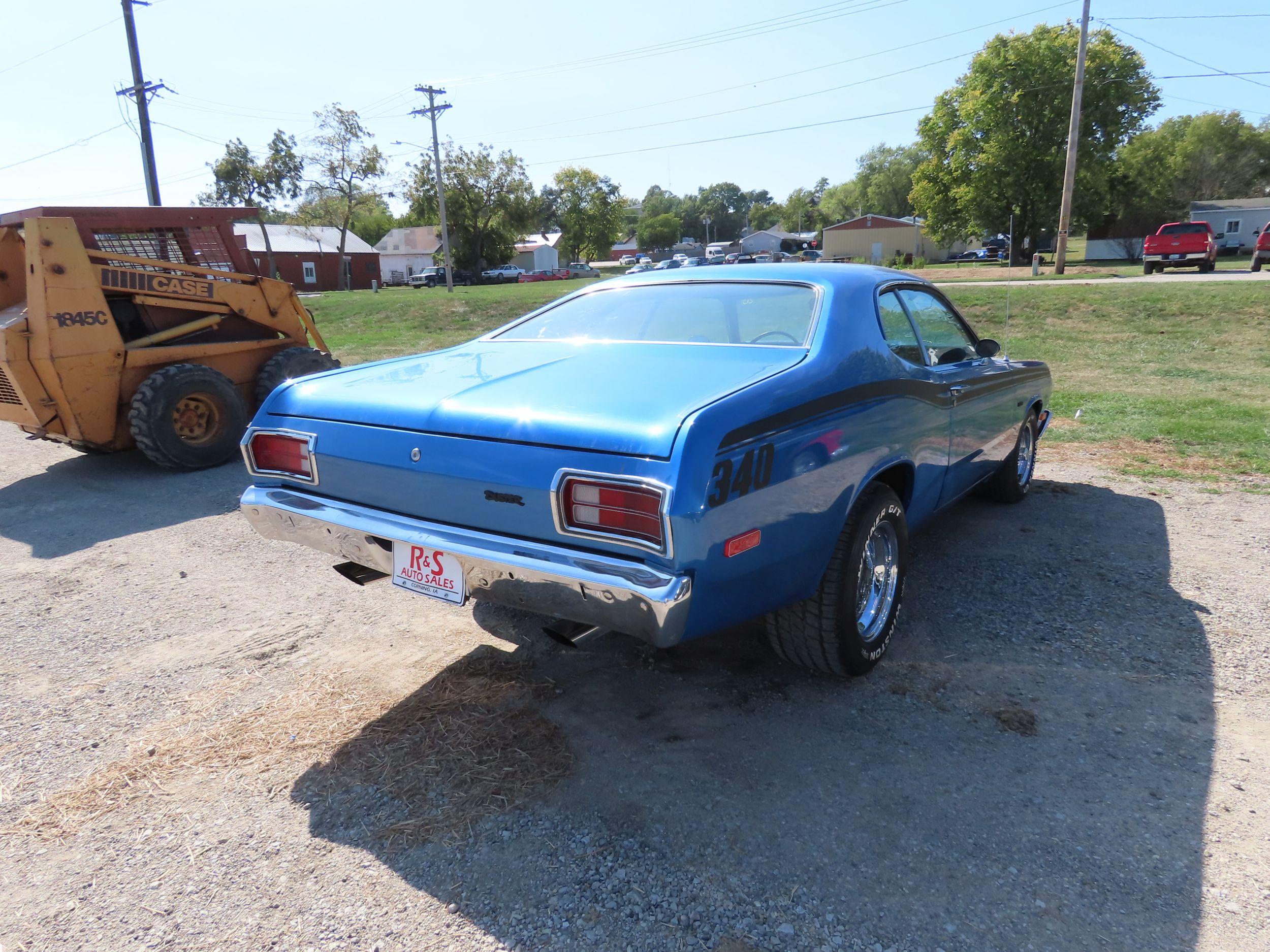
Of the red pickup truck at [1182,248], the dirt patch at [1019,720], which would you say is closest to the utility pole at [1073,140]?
the red pickup truck at [1182,248]

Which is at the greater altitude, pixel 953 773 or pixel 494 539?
pixel 494 539

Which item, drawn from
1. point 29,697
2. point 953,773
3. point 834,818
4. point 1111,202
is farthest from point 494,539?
point 1111,202

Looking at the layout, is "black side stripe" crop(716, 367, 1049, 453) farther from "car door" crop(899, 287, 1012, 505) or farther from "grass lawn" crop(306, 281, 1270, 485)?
"grass lawn" crop(306, 281, 1270, 485)

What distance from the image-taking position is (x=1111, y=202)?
44.1 m

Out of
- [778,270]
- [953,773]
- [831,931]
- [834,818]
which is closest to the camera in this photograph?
[831,931]

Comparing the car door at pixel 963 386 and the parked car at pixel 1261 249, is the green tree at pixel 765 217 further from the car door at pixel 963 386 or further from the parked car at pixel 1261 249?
the car door at pixel 963 386

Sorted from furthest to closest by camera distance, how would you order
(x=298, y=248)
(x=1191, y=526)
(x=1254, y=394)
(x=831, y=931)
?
1. (x=298, y=248)
2. (x=1254, y=394)
3. (x=1191, y=526)
4. (x=831, y=931)

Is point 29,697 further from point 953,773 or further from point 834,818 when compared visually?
point 953,773

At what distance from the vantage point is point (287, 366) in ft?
26.9

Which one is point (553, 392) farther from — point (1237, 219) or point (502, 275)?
point (502, 275)

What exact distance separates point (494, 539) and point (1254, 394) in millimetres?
9455

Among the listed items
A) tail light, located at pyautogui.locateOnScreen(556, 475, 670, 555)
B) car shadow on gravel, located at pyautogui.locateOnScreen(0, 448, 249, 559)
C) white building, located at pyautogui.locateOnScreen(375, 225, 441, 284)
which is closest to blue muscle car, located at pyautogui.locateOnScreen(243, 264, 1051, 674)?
tail light, located at pyautogui.locateOnScreen(556, 475, 670, 555)

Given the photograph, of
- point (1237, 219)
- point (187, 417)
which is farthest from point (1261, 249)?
point (1237, 219)

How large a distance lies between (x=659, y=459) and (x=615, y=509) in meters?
0.21
